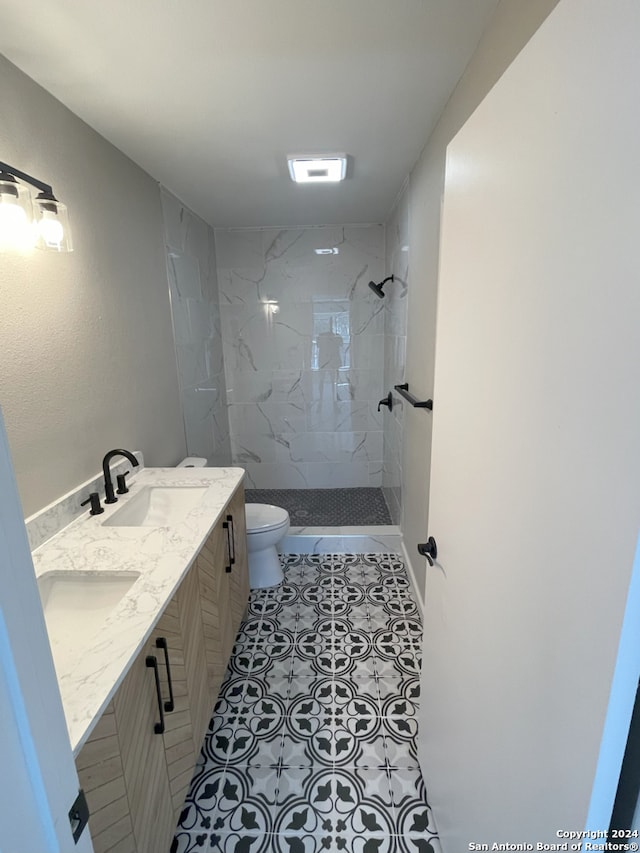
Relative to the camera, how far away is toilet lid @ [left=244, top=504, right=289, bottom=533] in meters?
2.26

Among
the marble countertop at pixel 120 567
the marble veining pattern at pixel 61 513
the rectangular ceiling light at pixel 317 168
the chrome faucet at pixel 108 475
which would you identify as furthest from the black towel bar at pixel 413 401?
the marble veining pattern at pixel 61 513

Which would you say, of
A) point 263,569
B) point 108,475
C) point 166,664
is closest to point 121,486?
point 108,475

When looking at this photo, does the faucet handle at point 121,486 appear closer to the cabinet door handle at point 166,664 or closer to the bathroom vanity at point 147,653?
the bathroom vanity at point 147,653

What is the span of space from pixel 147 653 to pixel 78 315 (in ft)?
3.93

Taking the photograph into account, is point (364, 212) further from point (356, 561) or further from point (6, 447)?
point (6, 447)

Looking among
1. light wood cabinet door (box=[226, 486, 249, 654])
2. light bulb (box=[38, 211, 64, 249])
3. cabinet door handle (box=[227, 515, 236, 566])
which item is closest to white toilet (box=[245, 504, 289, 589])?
light wood cabinet door (box=[226, 486, 249, 654])

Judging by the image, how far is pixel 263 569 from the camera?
2.38 metres

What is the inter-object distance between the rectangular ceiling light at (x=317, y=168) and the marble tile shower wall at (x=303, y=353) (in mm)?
1116

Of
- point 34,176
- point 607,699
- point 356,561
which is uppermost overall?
point 34,176

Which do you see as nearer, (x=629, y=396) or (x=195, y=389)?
(x=629, y=396)

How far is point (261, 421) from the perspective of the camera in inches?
141

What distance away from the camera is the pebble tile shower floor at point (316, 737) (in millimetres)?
1241

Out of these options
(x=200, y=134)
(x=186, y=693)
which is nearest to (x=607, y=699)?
(x=186, y=693)

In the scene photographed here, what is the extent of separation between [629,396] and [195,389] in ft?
8.45
